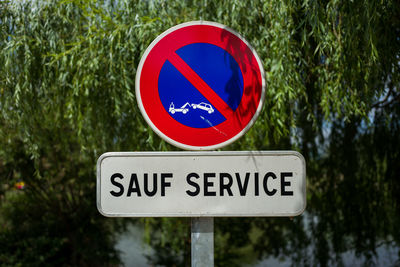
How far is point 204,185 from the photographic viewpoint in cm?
141

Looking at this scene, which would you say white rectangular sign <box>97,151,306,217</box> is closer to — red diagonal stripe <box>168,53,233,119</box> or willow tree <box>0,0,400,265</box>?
red diagonal stripe <box>168,53,233,119</box>

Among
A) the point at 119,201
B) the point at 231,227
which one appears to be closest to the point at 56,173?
the point at 231,227

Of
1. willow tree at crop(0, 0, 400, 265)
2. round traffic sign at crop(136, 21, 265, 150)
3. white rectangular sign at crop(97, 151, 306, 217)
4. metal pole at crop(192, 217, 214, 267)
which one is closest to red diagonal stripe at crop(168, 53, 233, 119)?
round traffic sign at crop(136, 21, 265, 150)

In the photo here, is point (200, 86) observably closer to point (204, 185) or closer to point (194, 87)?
point (194, 87)

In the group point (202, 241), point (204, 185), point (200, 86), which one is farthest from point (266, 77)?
point (202, 241)

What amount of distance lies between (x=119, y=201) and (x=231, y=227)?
530 centimetres

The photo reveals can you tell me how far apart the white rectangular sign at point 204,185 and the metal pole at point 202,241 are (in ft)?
0.13

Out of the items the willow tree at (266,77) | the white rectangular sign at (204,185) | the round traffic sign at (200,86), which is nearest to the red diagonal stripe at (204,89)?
the round traffic sign at (200,86)

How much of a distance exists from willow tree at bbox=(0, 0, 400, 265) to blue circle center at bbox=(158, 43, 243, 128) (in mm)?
1466

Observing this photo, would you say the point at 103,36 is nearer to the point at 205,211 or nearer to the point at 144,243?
the point at 205,211

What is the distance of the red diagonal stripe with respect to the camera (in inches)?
57.6

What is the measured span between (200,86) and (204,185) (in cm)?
34

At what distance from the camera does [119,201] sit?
4.65ft

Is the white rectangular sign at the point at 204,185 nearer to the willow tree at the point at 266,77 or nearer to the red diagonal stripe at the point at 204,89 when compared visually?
the red diagonal stripe at the point at 204,89
